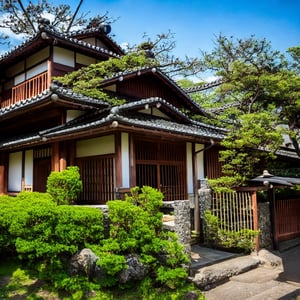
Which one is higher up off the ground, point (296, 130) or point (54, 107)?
point (54, 107)

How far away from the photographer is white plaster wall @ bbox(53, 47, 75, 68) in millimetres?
13477

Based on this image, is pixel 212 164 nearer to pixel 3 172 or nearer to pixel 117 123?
pixel 117 123

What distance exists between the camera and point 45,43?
13.3 m

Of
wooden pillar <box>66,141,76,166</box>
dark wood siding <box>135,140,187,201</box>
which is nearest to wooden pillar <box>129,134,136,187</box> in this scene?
dark wood siding <box>135,140,187,201</box>

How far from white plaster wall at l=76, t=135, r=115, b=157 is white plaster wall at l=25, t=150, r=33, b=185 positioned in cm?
293

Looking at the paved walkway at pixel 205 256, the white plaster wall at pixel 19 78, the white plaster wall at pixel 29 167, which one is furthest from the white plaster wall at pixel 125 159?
the white plaster wall at pixel 19 78

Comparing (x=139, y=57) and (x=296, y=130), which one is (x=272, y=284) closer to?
(x=296, y=130)

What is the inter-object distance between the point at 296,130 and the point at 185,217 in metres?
7.41

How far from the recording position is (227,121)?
1436 centimetres

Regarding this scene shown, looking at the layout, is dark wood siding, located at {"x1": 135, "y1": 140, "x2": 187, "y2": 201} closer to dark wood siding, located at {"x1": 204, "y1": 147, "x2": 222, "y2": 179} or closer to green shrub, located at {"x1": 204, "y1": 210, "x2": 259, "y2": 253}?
dark wood siding, located at {"x1": 204, "y1": 147, "x2": 222, "y2": 179}

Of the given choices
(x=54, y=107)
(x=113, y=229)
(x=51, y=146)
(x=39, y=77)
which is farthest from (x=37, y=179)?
(x=113, y=229)

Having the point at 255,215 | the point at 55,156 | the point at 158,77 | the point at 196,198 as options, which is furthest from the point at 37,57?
the point at 255,215

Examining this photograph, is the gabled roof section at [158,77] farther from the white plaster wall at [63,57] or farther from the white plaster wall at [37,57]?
the white plaster wall at [37,57]

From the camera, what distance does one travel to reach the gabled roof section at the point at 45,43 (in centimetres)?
1245
